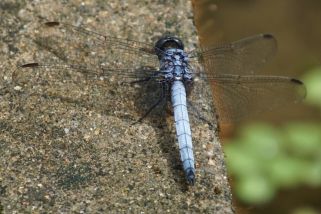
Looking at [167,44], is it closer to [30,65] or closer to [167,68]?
[167,68]

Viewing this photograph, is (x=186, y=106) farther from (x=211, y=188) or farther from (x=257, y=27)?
(x=257, y=27)

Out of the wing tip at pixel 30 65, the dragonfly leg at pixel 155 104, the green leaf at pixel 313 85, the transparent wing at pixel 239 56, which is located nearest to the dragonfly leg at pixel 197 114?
the dragonfly leg at pixel 155 104

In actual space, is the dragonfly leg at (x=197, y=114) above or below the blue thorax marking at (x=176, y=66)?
below

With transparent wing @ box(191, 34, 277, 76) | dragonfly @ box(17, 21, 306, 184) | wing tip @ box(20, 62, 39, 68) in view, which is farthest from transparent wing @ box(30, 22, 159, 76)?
transparent wing @ box(191, 34, 277, 76)

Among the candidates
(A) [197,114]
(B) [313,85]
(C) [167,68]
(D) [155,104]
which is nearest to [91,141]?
(D) [155,104]

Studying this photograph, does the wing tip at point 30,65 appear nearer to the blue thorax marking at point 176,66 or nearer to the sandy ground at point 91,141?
the sandy ground at point 91,141

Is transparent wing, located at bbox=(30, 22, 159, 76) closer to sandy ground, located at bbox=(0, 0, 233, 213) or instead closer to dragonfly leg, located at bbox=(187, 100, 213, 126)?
sandy ground, located at bbox=(0, 0, 233, 213)
